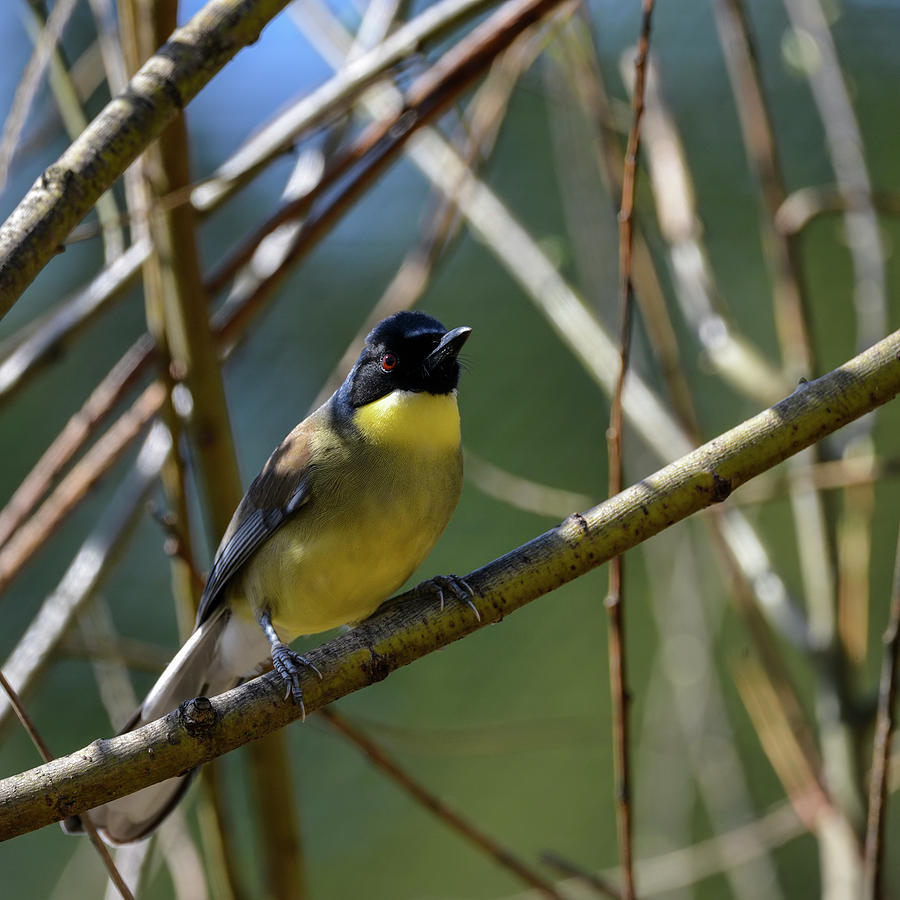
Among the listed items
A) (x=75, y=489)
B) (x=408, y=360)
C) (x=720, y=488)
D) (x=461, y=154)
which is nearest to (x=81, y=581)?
(x=75, y=489)

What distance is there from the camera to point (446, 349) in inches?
153

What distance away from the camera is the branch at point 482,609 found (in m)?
2.21

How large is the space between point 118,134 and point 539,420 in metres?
6.11

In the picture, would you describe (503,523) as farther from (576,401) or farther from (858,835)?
(858,835)

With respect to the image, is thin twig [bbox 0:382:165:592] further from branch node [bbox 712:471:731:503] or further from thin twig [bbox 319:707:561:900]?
branch node [bbox 712:471:731:503]

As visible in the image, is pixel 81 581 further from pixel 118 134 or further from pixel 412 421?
pixel 118 134

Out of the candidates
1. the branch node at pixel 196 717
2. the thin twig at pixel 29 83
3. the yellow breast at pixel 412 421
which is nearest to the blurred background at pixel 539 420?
the thin twig at pixel 29 83

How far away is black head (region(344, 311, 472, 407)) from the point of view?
4.01m

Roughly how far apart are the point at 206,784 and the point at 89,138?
80.6 inches

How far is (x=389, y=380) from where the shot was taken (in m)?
4.05

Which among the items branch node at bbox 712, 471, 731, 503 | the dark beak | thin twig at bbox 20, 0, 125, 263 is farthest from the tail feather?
branch node at bbox 712, 471, 731, 503

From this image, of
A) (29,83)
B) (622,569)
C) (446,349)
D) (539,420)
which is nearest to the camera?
(622,569)

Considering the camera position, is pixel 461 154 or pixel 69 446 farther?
pixel 461 154

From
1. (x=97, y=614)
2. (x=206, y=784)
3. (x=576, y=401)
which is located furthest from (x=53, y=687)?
(x=206, y=784)
